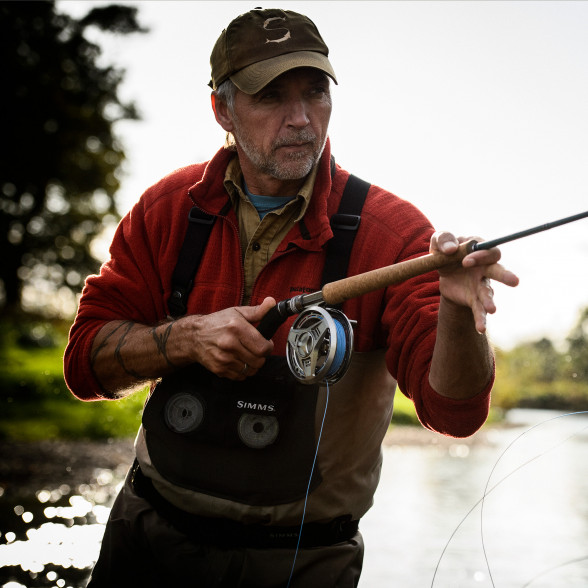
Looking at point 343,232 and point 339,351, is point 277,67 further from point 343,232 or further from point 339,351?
point 339,351

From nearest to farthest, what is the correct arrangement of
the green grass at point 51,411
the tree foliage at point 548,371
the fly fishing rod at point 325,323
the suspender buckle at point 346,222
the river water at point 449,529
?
the fly fishing rod at point 325,323 → the suspender buckle at point 346,222 → the river water at point 449,529 → the tree foliage at point 548,371 → the green grass at point 51,411

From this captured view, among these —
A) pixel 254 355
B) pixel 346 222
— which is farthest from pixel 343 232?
pixel 254 355

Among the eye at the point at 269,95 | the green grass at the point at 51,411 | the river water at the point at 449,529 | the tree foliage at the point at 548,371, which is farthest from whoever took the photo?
the green grass at the point at 51,411

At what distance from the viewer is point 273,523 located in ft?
7.32

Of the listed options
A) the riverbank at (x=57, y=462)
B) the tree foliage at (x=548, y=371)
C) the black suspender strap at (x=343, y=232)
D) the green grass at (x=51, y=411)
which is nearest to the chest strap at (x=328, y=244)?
the black suspender strap at (x=343, y=232)

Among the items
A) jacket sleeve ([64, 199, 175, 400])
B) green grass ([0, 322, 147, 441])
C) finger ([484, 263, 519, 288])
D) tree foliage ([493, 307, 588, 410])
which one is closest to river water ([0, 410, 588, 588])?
tree foliage ([493, 307, 588, 410])

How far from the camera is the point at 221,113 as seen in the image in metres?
2.77

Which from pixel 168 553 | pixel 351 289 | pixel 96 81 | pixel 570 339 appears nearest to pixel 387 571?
pixel 168 553

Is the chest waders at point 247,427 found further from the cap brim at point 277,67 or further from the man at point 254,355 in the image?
the cap brim at point 277,67

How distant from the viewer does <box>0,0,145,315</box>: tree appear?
22.5 m

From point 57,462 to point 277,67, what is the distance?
4.92m

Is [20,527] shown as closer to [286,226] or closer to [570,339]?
[286,226]

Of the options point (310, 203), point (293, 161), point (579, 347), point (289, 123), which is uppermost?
point (289, 123)

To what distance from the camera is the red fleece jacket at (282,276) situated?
6.66 ft
